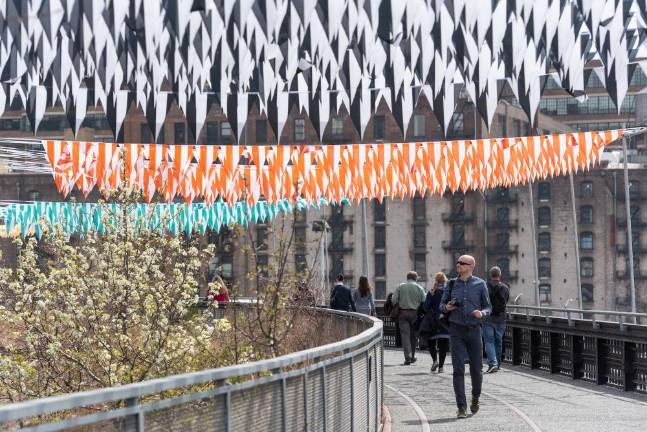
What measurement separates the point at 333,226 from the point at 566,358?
88.8 meters

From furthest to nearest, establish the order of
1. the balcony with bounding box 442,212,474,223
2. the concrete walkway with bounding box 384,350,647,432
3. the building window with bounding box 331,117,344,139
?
the building window with bounding box 331,117,344,139
the balcony with bounding box 442,212,474,223
the concrete walkway with bounding box 384,350,647,432

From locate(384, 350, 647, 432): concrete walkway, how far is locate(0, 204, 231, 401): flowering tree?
298 centimetres

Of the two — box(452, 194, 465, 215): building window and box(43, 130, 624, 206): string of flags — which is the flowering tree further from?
box(452, 194, 465, 215): building window

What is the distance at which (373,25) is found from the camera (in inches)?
871

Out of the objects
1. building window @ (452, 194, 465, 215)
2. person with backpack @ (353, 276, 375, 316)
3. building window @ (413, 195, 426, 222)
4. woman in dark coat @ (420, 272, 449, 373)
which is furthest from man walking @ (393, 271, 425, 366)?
building window @ (413, 195, 426, 222)

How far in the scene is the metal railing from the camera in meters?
5.24

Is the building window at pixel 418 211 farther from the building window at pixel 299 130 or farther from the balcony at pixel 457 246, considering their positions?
the building window at pixel 299 130

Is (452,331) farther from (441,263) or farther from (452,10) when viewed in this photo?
(441,263)

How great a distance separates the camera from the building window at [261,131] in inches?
4769

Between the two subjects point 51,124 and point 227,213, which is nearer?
point 227,213

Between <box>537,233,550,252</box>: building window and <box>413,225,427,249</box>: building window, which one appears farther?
<box>537,233,550,252</box>: building window

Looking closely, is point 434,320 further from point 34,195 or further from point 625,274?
point 34,195

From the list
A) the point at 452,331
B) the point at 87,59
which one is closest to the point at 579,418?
the point at 452,331

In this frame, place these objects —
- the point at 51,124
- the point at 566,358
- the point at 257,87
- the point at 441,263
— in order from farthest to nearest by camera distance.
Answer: the point at 51,124 < the point at 441,263 < the point at 257,87 < the point at 566,358
